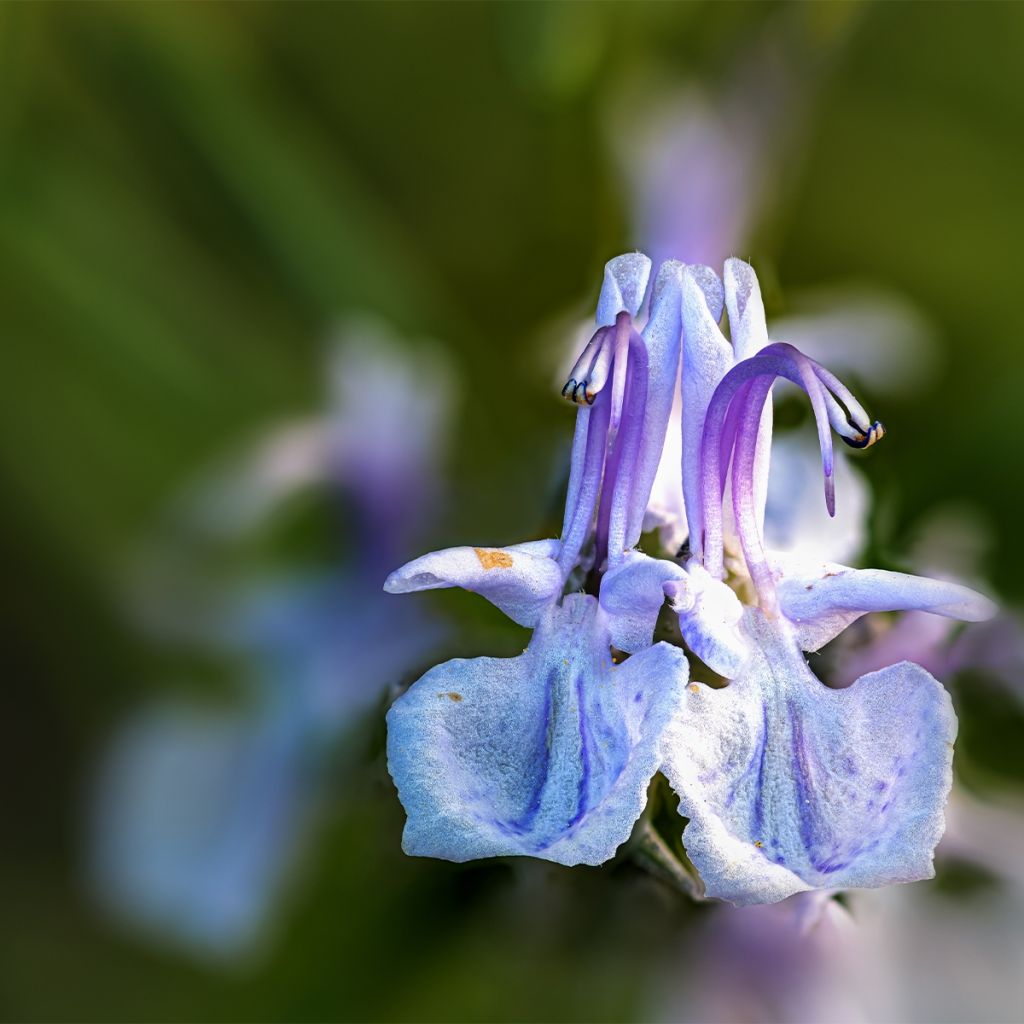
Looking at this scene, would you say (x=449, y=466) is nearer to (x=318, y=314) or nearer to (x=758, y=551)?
(x=318, y=314)

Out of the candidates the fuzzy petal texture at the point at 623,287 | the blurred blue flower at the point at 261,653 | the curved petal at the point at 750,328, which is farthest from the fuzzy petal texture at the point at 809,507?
the blurred blue flower at the point at 261,653

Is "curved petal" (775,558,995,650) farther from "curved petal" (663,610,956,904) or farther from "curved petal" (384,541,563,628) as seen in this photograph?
"curved petal" (384,541,563,628)

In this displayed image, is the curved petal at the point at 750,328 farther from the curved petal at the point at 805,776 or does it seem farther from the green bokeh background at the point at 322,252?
the green bokeh background at the point at 322,252


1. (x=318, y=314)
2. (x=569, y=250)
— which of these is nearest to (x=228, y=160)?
(x=318, y=314)

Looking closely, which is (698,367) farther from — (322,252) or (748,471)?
(322,252)

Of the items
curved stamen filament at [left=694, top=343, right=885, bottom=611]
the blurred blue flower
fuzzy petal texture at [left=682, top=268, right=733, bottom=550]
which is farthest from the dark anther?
the blurred blue flower

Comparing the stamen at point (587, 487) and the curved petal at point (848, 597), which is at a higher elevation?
the stamen at point (587, 487)
